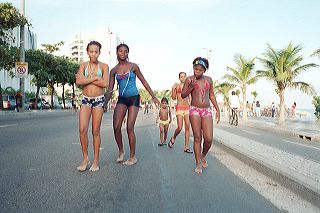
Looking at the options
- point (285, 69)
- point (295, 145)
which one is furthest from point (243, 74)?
point (295, 145)

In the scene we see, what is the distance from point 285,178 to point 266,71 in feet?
69.0

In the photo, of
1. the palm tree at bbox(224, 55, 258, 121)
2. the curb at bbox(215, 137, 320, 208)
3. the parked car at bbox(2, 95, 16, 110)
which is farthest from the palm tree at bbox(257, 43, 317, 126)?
the parked car at bbox(2, 95, 16, 110)

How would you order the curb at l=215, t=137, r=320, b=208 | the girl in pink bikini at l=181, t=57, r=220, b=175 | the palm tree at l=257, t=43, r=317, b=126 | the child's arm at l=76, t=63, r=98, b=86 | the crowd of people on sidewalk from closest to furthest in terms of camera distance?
the curb at l=215, t=137, r=320, b=208
the child's arm at l=76, t=63, r=98, b=86
the crowd of people on sidewalk
the girl in pink bikini at l=181, t=57, r=220, b=175
the palm tree at l=257, t=43, r=317, b=126

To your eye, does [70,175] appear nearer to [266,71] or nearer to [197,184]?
[197,184]

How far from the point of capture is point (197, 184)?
4949 millimetres

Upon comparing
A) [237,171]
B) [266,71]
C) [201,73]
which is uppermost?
[266,71]

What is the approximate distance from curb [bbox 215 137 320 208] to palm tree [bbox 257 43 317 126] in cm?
1795

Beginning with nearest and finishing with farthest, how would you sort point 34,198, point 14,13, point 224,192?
1. point 34,198
2. point 224,192
3. point 14,13

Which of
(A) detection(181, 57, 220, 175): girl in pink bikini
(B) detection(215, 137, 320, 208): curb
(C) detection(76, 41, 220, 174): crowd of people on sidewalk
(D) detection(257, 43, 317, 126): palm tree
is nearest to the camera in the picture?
(B) detection(215, 137, 320, 208): curb

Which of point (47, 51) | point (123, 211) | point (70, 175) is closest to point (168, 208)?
point (123, 211)

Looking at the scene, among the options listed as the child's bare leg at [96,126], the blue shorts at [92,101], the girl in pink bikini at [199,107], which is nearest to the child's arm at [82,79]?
the blue shorts at [92,101]

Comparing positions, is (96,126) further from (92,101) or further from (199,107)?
(199,107)

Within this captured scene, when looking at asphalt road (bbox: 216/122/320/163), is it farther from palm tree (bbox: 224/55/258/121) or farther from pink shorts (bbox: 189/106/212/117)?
palm tree (bbox: 224/55/258/121)

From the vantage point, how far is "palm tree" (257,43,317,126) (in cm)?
2405
